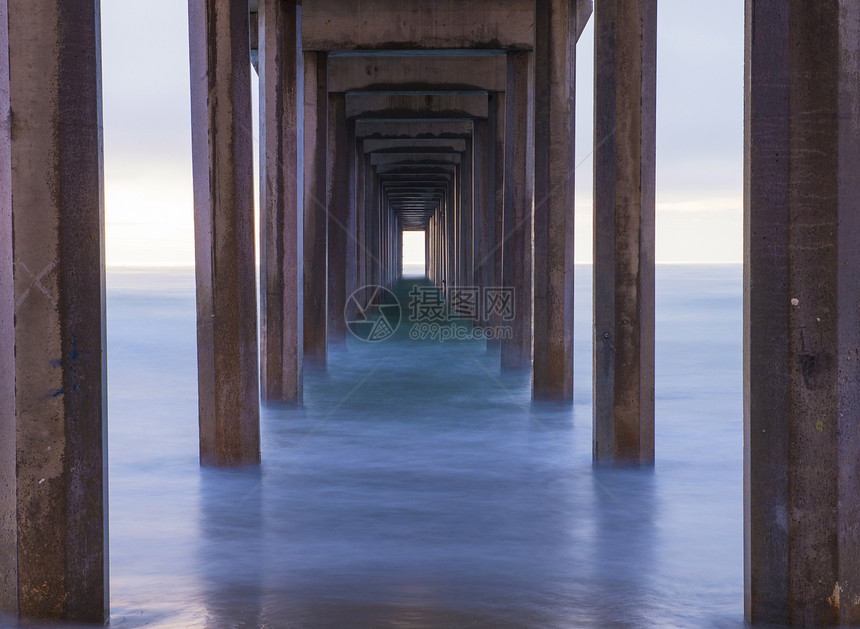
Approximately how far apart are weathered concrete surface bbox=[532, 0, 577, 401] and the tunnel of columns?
31 millimetres

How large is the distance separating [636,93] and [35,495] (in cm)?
585

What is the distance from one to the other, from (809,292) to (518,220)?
34.2ft

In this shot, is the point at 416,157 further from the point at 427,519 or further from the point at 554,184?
the point at 427,519

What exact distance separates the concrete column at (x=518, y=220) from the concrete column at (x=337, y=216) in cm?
467

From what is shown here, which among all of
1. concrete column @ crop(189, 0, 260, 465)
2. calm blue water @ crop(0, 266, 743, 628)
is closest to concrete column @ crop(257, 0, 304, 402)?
calm blue water @ crop(0, 266, 743, 628)

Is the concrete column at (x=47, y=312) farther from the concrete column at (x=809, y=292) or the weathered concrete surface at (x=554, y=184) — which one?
the weathered concrete surface at (x=554, y=184)

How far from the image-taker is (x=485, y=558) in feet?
17.5

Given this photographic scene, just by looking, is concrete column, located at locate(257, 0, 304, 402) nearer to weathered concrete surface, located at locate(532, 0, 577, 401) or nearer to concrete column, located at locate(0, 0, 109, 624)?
weathered concrete surface, located at locate(532, 0, 577, 401)

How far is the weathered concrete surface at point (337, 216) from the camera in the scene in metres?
18.7

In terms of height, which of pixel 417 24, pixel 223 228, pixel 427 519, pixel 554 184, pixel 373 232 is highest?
pixel 417 24

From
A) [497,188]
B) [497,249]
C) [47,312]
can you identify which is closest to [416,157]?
[497,188]

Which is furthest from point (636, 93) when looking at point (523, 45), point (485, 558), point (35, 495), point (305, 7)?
point (305, 7)

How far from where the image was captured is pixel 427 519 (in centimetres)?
624

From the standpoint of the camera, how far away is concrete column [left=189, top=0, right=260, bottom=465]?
25.5 ft
